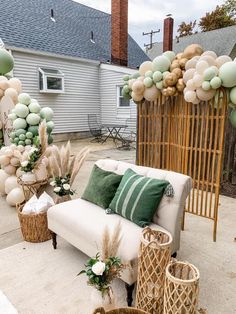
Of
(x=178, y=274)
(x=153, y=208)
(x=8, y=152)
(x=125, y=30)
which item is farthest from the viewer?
(x=125, y=30)

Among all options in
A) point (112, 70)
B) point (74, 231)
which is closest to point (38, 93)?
Answer: point (112, 70)

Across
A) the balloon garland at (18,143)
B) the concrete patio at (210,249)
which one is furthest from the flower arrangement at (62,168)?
the balloon garland at (18,143)

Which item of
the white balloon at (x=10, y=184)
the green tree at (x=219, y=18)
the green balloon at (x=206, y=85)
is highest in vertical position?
the green tree at (x=219, y=18)

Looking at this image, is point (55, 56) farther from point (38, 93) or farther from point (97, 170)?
point (97, 170)

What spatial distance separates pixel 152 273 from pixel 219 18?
18023 mm

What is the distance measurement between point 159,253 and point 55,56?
8.37m

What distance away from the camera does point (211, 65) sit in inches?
98.2

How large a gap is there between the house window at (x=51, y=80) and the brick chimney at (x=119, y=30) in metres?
2.71

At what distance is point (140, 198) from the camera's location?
6.82ft

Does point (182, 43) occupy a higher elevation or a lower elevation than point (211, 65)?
higher

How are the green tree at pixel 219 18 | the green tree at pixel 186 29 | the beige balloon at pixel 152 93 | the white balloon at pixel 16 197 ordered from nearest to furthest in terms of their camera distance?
the beige balloon at pixel 152 93 → the white balloon at pixel 16 197 → the green tree at pixel 219 18 → the green tree at pixel 186 29

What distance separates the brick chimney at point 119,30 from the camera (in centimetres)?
962

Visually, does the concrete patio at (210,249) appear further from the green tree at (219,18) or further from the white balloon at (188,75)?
the green tree at (219,18)

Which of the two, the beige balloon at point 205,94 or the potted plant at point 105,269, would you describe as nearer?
the potted plant at point 105,269
